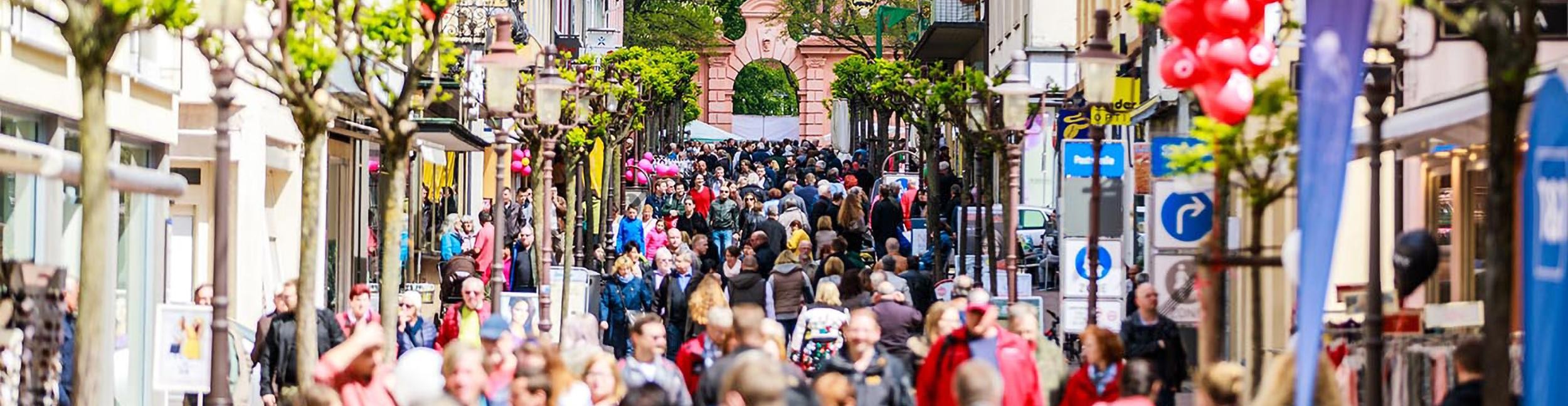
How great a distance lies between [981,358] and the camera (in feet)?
43.1

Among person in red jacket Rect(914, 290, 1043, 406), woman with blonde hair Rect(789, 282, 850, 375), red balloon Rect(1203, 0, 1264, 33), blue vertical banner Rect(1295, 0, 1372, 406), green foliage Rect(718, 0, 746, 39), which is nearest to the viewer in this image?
blue vertical banner Rect(1295, 0, 1372, 406)

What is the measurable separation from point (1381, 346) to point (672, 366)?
3.52 metres

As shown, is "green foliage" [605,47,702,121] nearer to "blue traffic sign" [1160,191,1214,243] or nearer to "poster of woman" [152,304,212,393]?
"blue traffic sign" [1160,191,1214,243]

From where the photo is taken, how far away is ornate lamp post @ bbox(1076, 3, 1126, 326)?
20.5 metres

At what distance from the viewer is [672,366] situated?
1322 cm

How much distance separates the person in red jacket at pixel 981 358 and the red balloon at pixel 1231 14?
94.9 inches

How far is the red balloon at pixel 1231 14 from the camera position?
37.7ft

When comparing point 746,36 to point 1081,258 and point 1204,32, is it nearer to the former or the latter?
point 1081,258

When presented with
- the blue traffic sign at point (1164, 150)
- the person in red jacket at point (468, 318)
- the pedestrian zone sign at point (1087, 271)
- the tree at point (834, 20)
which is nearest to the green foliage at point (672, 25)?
the tree at point (834, 20)

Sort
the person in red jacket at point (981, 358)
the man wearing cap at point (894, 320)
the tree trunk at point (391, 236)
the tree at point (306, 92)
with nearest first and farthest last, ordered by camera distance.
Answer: the person in red jacket at point (981, 358)
the tree at point (306, 92)
the tree trunk at point (391, 236)
the man wearing cap at point (894, 320)

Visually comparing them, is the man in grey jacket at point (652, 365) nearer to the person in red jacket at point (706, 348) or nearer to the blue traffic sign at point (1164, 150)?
the person in red jacket at point (706, 348)

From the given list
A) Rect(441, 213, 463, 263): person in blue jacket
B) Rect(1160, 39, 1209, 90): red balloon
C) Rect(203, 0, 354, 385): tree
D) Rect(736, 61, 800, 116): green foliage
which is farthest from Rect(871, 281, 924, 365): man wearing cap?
Rect(736, 61, 800, 116): green foliage

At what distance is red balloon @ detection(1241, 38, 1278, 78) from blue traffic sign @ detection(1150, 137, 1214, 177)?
463 cm

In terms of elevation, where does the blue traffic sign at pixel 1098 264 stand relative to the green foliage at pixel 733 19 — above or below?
below
